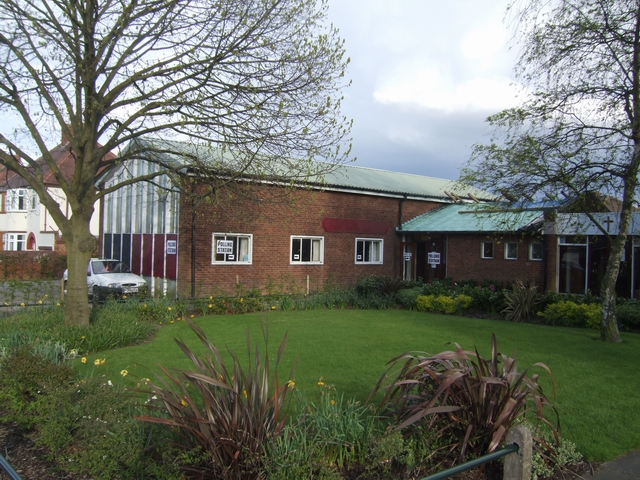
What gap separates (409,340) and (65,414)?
24.6ft

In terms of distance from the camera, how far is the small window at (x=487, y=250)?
70.7ft

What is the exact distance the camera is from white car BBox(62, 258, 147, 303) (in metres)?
18.5

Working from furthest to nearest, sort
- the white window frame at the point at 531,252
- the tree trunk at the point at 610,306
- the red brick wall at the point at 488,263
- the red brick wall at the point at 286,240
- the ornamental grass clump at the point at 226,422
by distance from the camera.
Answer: the red brick wall at the point at 488,263
the white window frame at the point at 531,252
the red brick wall at the point at 286,240
the tree trunk at the point at 610,306
the ornamental grass clump at the point at 226,422

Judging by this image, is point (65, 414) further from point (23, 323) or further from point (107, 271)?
point (107, 271)

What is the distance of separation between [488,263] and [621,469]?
56.5ft

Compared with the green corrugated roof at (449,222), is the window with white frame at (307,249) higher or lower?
lower

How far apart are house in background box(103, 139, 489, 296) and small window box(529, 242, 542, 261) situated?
6.72 m

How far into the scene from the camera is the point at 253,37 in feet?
32.1

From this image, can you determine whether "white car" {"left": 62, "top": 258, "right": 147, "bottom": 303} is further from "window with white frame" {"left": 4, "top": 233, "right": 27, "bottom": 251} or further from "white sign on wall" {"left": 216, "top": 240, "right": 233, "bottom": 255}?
"window with white frame" {"left": 4, "top": 233, "right": 27, "bottom": 251}

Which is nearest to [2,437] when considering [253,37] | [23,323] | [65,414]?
[65,414]

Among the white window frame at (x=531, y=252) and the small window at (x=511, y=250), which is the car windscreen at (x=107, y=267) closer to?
the small window at (x=511, y=250)

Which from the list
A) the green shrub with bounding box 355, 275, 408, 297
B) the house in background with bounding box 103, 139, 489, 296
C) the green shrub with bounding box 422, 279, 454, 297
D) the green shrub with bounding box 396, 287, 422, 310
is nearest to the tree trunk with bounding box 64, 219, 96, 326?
the house in background with bounding box 103, 139, 489, 296

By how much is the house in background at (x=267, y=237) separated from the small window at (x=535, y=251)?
6721mm

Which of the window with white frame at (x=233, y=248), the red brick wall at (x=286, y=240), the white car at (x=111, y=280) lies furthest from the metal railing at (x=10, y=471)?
the window with white frame at (x=233, y=248)
